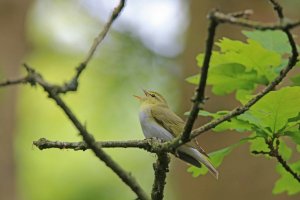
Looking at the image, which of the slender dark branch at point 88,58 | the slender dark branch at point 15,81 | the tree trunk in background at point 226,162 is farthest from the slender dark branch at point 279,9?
the tree trunk in background at point 226,162

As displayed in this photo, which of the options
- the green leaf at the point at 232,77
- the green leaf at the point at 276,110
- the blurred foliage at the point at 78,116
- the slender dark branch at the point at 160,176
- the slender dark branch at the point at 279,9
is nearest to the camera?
the slender dark branch at the point at 279,9

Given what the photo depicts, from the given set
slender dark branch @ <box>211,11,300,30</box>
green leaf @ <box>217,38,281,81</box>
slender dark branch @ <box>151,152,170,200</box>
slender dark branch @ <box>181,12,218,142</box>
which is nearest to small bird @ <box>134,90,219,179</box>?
green leaf @ <box>217,38,281,81</box>

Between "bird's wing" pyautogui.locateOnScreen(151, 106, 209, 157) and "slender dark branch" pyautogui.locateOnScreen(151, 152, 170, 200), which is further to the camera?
"bird's wing" pyautogui.locateOnScreen(151, 106, 209, 157)

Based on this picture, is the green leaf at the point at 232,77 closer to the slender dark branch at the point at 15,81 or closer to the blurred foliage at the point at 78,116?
the slender dark branch at the point at 15,81

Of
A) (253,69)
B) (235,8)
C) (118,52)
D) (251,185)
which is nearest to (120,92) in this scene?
(118,52)

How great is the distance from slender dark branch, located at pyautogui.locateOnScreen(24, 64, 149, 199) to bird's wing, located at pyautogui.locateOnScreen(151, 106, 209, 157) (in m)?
0.86

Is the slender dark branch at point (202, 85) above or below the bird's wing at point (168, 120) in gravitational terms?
below

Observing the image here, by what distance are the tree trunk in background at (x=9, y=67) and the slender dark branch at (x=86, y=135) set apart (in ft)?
17.1

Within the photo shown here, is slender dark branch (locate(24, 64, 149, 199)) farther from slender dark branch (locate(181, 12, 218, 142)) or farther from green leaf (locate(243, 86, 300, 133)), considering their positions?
green leaf (locate(243, 86, 300, 133))

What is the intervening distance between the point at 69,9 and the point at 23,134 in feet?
6.95

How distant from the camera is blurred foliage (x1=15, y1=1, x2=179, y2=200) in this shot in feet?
27.1

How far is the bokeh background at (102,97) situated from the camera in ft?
13.3

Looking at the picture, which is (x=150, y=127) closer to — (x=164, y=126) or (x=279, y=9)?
(x=164, y=126)

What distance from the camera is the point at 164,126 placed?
205cm
